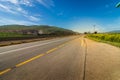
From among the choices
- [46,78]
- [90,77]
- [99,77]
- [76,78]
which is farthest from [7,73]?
[99,77]

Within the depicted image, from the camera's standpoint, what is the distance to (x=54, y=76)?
15.6ft

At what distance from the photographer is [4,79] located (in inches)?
173

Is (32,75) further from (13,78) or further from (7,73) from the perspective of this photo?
(7,73)

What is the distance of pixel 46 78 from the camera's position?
4512 millimetres

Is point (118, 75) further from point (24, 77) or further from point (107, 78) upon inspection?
point (24, 77)

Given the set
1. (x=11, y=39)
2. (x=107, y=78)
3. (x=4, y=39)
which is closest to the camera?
(x=107, y=78)

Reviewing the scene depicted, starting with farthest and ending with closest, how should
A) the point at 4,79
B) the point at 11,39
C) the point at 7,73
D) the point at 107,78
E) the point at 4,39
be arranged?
the point at 11,39 < the point at 4,39 < the point at 7,73 < the point at 107,78 < the point at 4,79

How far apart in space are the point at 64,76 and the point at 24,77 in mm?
1327

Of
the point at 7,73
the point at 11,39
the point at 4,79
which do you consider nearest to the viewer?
the point at 4,79

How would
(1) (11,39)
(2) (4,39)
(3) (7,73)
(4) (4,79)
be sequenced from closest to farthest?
(4) (4,79) → (3) (7,73) → (2) (4,39) → (1) (11,39)

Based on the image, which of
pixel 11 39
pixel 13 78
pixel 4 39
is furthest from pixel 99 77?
pixel 11 39

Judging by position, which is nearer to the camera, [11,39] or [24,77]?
[24,77]

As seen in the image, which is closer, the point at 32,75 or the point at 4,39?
the point at 32,75

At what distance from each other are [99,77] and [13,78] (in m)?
2.85
